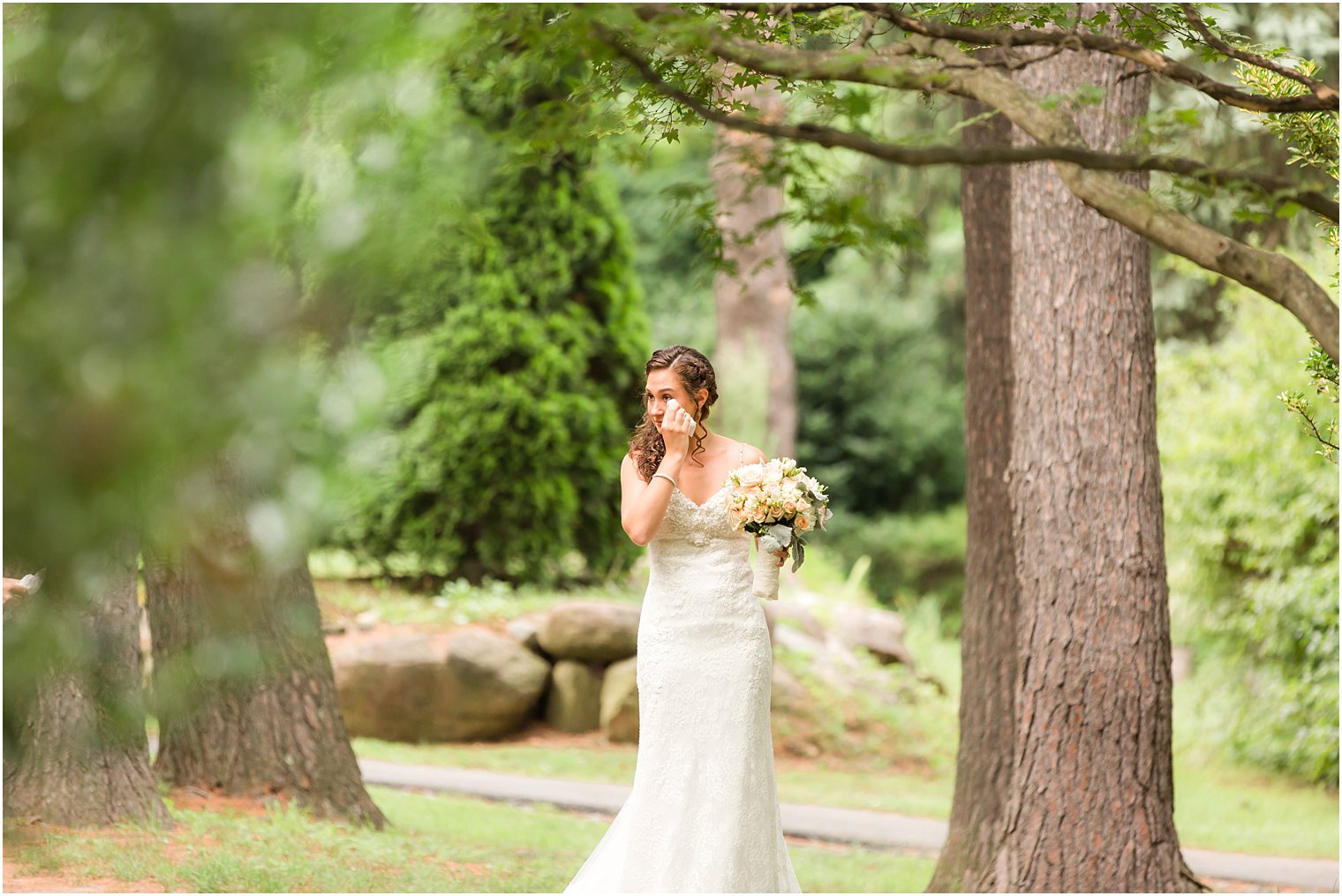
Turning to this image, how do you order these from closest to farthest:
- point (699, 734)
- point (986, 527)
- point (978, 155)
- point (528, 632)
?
point (978, 155) < point (699, 734) < point (986, 527) < point (528, 632)

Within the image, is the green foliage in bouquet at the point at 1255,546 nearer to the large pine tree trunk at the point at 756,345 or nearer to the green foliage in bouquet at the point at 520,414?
the large pine tree trunk at the point at 756,345

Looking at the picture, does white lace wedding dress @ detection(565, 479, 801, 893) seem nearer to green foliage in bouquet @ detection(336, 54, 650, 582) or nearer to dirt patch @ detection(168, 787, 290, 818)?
dirt patch @ detection(168, 787, 290, 818)

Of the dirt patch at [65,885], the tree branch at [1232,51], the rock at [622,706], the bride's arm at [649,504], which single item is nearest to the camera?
the tree branch at [1232,51]

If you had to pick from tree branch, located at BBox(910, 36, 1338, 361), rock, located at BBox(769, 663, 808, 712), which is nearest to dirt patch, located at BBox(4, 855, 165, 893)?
tree branch, located at BBox(910, 36, 1338, 361)

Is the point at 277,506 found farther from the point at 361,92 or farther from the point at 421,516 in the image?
the point at 421,516

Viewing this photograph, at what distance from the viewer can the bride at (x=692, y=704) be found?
4633 millimetres

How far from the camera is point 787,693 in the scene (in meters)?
11.3

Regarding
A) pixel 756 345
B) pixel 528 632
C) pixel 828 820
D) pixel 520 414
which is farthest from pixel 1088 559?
pixel 756 345

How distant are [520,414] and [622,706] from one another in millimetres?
2889

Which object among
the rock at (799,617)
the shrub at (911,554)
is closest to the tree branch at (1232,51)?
the rock at (799,617)

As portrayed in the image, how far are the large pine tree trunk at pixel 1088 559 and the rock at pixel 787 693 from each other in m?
5.49

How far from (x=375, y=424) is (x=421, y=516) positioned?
10900mm

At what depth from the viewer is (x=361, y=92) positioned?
1318 mm

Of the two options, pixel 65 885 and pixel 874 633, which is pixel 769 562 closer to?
pixel 65 885
